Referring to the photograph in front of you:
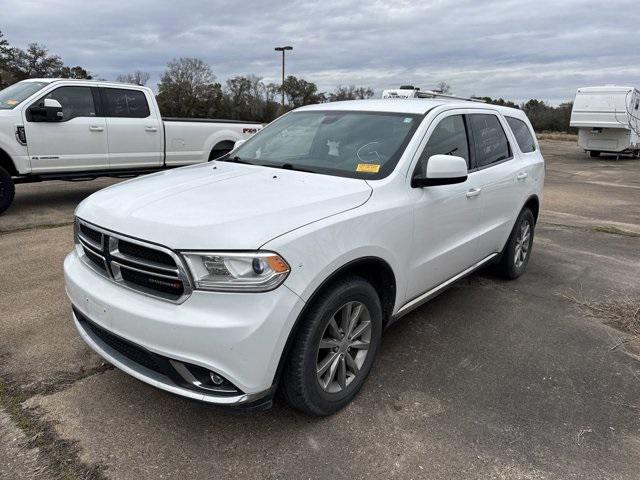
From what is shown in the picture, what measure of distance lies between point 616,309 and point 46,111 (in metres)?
7.83

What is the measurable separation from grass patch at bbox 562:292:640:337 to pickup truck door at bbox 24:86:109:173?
727 centimetres

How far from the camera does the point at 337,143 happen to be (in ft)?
12.0

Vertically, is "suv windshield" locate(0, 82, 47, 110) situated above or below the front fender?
above

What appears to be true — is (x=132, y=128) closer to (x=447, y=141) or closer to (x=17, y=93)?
(x=17, y=93)

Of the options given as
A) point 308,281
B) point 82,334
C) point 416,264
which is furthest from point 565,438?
point 82,334

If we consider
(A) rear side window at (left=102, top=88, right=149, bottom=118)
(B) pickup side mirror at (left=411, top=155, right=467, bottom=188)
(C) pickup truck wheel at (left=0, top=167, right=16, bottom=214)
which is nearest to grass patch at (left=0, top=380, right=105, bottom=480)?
(B) pickup side mirror at (left=411, top=155, right=467, bottom=188)

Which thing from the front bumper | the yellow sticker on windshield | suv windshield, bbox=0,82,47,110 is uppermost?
suv windshield, bbox=0,82,47,110

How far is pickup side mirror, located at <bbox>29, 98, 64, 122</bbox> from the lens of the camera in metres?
7.50

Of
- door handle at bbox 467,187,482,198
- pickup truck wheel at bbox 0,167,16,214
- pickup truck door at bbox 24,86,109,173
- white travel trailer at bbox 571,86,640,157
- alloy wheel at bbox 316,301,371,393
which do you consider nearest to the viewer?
alloy wheel at bbox 316,301,371,393

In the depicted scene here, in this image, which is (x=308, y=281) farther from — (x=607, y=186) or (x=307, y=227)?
(x=607, y=186)

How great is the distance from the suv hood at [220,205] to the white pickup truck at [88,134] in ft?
17.4

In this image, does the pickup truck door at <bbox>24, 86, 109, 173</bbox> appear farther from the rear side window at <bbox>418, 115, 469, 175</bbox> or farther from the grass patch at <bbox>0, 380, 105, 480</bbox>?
the rear side window at <bbox>418, 115, 469, 175</bbox>

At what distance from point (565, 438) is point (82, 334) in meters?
2.74

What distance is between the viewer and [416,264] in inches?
131
